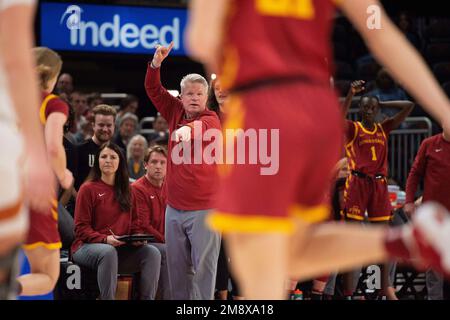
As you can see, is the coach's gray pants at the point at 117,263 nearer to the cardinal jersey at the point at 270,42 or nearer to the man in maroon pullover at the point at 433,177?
the man in maroon pullover at the point at 433,177

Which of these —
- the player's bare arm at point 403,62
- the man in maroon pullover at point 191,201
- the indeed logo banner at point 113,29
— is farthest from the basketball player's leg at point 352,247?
the indeed logo banner at point 113,29

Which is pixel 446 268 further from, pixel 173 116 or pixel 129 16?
pixel 129 16

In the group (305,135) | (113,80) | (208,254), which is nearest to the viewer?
(305,135)

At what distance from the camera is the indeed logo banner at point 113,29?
11.4m

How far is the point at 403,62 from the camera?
3.12 meters

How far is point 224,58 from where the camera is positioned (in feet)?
9.51

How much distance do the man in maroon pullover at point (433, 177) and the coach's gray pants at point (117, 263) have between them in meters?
2.24

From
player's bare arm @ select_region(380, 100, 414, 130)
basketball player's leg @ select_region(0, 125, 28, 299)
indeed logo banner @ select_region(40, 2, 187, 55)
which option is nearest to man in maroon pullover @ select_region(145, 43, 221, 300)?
player's bare arm @ select_region(380, 100, 414, 130)

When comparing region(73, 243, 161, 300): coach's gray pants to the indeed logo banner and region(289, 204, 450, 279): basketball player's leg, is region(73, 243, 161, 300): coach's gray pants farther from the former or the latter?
the indeed logo banner

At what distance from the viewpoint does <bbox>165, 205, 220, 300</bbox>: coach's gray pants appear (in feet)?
20.1

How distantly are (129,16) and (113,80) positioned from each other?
2211mm

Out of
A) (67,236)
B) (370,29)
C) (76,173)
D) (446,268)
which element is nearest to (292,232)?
(446,268)

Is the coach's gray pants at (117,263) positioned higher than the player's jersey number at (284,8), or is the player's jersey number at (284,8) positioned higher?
the player's jersey number at (284,8)

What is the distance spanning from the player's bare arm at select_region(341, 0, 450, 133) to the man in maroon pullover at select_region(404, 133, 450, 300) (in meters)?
4.70
